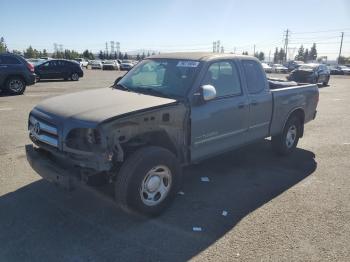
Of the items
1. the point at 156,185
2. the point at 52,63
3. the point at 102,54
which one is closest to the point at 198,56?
the point at 156,185

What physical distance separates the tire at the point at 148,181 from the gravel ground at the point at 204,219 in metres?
0.20

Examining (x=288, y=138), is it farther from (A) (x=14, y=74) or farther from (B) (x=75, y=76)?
(B) (x=75, y=76)

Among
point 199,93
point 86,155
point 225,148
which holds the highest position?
point 199,93

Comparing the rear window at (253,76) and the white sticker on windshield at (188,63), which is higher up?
the white sticker on windshield at (188,63)

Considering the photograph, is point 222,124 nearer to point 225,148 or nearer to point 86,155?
point 225,148

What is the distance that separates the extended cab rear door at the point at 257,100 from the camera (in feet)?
17.8

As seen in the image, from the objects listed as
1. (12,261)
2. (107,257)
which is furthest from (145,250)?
(12,261)

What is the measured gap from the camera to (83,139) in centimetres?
374

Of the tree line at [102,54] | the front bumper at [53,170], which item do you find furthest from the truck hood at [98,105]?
the tree line at [102,54]

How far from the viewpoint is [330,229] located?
3.96 metres

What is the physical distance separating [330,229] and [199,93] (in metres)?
2.23

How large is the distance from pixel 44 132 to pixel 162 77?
1.81 metres

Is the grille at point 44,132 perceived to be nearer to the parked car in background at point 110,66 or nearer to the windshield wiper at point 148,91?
the windshield wiper at point 148,91

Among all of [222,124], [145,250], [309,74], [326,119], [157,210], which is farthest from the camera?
[309,74]
